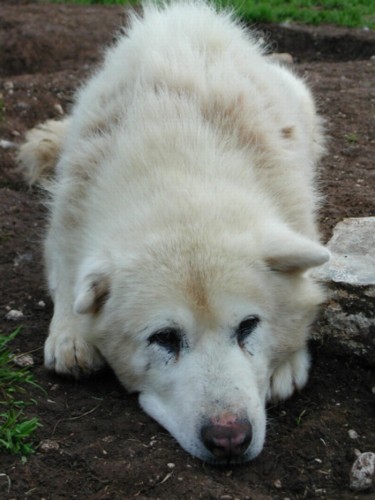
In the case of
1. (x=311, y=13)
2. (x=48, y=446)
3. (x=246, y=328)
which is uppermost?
(x=246, y=328)

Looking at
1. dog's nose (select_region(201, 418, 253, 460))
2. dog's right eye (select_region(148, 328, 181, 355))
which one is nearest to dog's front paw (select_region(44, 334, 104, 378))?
dog's right eye (select_region(148, 328, 181, 355))

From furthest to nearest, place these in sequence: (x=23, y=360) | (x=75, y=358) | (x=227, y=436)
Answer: (x=23, y=360)
(x=75, y=358)
(x=227, y=436)

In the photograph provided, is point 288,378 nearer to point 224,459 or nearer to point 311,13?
point 224,459

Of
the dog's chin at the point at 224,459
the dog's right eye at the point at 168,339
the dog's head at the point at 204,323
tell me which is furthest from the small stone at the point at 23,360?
the dog's chin at the point at 224,459

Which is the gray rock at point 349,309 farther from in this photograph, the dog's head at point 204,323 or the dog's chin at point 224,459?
the dog's chin at point 224,459

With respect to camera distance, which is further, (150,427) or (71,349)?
(71,349)

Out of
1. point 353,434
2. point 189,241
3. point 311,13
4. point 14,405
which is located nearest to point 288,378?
point 353,434

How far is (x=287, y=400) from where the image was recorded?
3.76m

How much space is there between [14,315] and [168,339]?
145 centimetres

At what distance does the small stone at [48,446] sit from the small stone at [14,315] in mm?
1265

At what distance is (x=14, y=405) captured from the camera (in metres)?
3.61

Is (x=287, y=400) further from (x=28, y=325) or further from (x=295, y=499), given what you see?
(x=28, y=325)

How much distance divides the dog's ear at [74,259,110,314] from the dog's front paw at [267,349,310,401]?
0.90 metres

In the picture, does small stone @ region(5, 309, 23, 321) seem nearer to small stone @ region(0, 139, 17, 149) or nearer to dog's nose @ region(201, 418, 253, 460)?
dog's nose @ region(201, 418, 253, 460)
